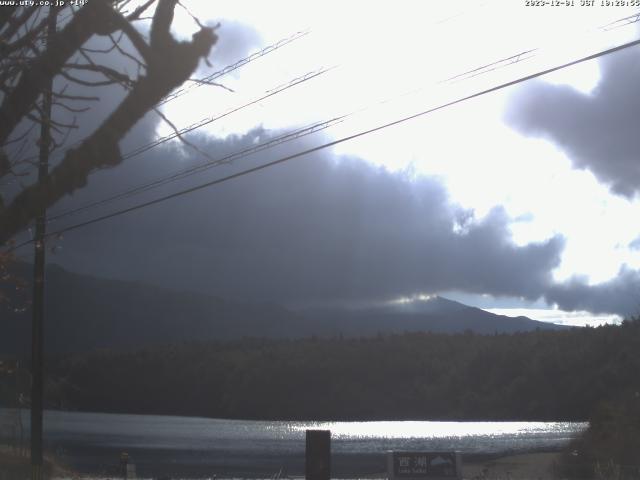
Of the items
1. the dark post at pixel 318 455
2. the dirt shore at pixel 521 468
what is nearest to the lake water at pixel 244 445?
the dirt shore at pixel 521 468

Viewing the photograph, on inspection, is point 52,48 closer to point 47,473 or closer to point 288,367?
point 47,473

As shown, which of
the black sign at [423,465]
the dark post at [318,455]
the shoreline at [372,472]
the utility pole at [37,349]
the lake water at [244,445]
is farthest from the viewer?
the lake water at [244,445]

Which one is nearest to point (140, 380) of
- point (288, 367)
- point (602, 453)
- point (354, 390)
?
point (288, 367)

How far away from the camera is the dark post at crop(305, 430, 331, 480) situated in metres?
12.9

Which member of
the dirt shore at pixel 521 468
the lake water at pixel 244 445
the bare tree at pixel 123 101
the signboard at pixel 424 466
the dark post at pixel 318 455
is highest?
the bare tree at pixel 123 101

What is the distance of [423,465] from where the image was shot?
15422mm

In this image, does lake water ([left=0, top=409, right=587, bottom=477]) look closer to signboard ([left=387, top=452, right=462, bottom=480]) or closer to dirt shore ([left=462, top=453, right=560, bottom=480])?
dirt shore ([left=462, top=453, right=560, bottom=480])

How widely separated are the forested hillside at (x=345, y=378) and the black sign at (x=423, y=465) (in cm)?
9116

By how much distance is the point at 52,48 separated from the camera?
22.9ft

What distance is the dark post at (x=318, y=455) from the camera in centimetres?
1291

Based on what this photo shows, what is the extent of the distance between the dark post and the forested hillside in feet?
309

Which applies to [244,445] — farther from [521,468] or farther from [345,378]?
[345,378]

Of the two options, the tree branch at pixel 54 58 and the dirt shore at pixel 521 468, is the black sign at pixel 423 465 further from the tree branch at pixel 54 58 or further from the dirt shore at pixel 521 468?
the dirt shore at pixel 521 468

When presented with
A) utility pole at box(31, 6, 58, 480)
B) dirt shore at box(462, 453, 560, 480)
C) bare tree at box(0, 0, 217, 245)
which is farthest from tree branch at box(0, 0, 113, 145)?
dirt shore at box(462, 453, 560, 480)
